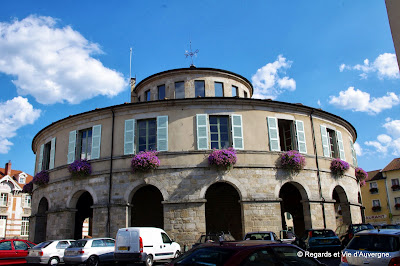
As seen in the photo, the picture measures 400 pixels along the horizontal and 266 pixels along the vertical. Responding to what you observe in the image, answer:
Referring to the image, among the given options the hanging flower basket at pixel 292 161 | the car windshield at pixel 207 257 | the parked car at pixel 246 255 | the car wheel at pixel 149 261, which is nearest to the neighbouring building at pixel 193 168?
the hanging flower basket at pixel 292 161

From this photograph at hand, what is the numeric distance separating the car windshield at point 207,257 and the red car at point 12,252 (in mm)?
12955

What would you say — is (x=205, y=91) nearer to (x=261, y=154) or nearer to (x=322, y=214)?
(x=261, y=154)

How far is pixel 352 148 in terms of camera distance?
24.1 m

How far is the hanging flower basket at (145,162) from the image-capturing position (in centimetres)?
1788

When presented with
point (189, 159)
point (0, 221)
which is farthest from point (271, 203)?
point (0, 221)

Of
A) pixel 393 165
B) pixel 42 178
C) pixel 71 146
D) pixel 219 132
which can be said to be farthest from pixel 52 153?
pixel 393 165

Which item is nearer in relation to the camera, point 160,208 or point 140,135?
point 140,135

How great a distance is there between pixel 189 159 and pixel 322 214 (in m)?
8.17

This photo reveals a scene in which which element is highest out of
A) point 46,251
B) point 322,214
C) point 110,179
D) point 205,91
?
point 205,91

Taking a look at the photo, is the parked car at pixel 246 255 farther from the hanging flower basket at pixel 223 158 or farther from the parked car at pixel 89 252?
the hanging flower basket at pixel 223 158

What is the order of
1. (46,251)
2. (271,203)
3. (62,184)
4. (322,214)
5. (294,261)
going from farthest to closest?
(62,184), (322,214), (271,203), (46,251), (294,261)

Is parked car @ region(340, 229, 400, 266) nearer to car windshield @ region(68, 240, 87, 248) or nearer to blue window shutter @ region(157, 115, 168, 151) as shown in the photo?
car windshield @ region(68, 240, 87, 248)

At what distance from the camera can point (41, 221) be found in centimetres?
2283

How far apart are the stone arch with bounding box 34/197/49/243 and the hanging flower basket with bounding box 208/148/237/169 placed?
12.4 meters
